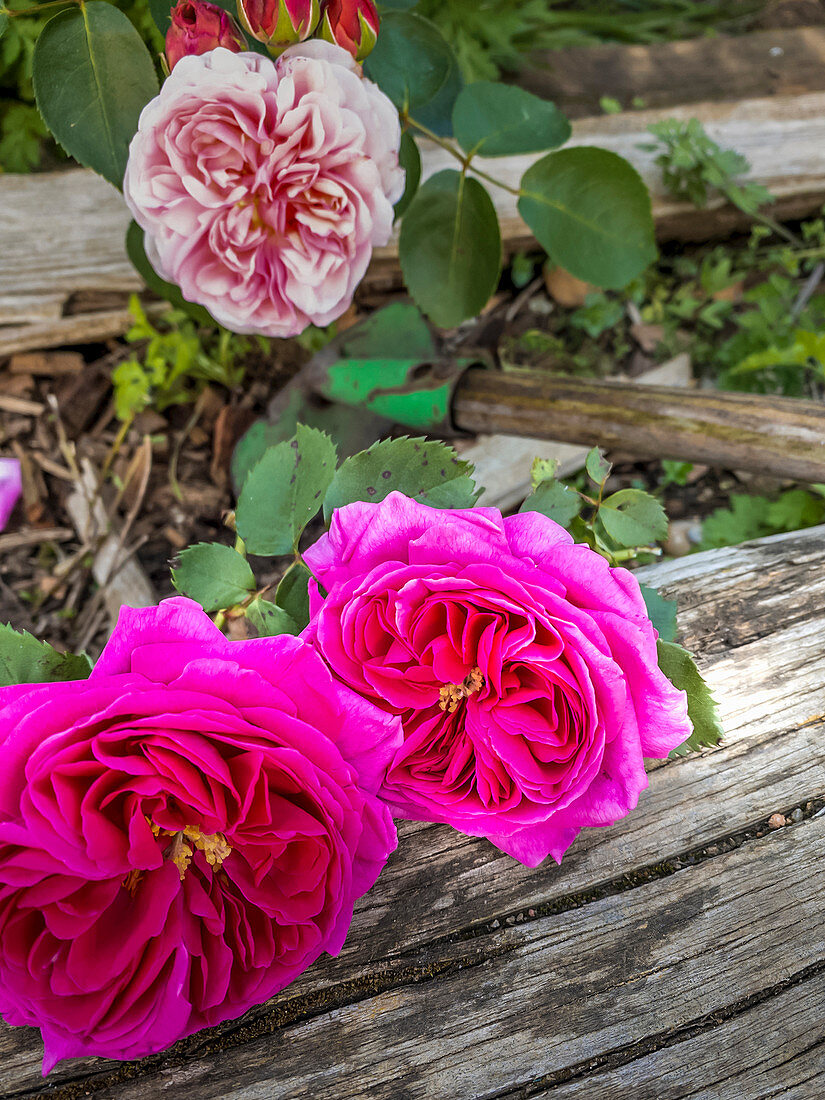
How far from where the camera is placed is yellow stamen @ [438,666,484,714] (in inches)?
27.4

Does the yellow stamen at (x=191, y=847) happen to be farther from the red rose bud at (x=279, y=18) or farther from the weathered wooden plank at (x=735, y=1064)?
the red rose bud at (x=279, y=18)

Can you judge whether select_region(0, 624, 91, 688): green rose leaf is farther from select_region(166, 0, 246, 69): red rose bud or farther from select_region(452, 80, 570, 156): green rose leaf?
select_region(452, 80, 570, 156): green rose leaf

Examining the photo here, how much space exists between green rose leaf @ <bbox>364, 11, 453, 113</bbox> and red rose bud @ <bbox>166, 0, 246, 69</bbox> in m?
0.33

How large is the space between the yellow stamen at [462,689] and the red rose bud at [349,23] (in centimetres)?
76

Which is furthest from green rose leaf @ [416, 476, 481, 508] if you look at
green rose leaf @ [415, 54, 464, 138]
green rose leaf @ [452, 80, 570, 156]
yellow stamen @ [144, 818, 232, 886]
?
green rose leaf @ [415, 54, 464, 138]

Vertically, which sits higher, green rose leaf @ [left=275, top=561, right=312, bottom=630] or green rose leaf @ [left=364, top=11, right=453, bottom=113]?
green rose leaf @ [left=364, top=11, right=453, bottom=113]

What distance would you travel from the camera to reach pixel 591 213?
4.09ft

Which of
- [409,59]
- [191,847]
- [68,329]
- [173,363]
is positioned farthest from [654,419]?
[68,329]

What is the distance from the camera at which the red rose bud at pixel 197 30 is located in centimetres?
87

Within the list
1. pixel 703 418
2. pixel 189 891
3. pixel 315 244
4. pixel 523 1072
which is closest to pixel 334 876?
pixel 189 891

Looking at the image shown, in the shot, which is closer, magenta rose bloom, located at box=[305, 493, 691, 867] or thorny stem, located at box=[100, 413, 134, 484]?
Result: magenta rose bloom, located at box=[305, 493, 691, 867]

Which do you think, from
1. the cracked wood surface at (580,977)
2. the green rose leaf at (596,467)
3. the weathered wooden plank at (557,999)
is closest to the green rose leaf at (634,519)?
the green rose leaf at (596,467)

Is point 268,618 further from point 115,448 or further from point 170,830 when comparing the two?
point 115,448

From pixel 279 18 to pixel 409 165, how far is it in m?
0.35
